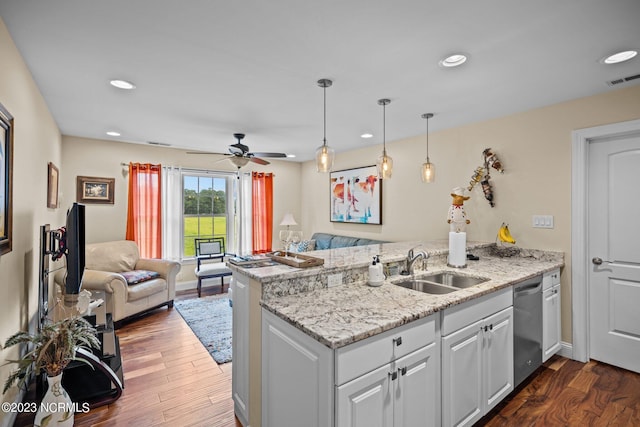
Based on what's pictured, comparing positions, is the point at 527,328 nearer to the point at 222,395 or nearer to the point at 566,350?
the point at 566,350

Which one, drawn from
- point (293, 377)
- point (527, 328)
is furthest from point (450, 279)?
point (293, 377)

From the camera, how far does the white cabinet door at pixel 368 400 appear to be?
1278 millimetres

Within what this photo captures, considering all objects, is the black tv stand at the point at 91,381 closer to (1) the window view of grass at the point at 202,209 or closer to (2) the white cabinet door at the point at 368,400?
(2) the white cabinet door at the point at 368,400

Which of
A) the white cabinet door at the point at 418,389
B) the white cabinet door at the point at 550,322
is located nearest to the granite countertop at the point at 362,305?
the white cabinet door at the point at 418,389

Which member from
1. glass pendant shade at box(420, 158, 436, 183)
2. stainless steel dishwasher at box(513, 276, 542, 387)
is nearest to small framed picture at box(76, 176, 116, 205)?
glass pendant shade at box(420, 158, 436, 183)

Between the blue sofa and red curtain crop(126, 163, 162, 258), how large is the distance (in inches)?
104

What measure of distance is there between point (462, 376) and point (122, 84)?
3.21 metres

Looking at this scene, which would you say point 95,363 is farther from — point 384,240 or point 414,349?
point 384,240

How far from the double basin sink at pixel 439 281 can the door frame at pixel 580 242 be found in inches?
46.8

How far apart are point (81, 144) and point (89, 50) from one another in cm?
310

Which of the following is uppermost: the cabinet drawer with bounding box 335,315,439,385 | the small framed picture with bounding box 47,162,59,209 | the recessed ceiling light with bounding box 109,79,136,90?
the recessed ceiling light with bounding box 109,79,136,90

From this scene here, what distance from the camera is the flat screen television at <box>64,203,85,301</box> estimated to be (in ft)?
7.77

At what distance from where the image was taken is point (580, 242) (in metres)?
2.76

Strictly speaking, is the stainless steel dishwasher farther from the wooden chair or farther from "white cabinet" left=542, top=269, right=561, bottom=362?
the wooden chair
